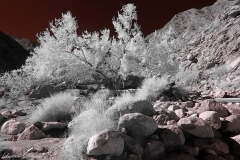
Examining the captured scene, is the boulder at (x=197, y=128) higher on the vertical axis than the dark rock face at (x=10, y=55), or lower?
lower

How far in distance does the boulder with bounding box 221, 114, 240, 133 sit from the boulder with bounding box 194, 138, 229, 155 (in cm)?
62

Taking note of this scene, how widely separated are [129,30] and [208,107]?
887 cm

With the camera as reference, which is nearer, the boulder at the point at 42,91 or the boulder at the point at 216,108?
the boulder at the point at 216,108

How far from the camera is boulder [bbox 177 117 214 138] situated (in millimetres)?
4805

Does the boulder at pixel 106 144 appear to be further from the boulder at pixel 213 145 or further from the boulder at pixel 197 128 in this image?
the boulder at pixel 213 145

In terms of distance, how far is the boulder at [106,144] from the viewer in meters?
3.69

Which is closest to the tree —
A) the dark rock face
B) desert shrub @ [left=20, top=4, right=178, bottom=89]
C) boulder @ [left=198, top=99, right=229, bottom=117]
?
desert shrub @ [left=20, top=4, right=178, bottom=89]

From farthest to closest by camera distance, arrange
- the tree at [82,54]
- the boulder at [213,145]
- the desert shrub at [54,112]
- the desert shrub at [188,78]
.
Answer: the desert shrub at [188,78]
the tree at [82,54]
the desert shrub at [54,112]
the boulder at [213,145]

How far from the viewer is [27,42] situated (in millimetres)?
43281

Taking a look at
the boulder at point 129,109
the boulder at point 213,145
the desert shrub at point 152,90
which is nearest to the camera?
the boulder at point 213,145

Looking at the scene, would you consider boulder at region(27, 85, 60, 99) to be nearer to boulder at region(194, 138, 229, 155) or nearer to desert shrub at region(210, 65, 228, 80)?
desert shrub at region(210, 65, 228, 80)

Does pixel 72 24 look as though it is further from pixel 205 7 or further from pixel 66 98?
pixel 205 7

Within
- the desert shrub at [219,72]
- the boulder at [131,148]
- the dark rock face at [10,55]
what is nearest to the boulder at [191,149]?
the boulder at [131,148]

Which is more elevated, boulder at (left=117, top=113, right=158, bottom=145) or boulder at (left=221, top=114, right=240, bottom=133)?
boulder at (left=117, top=113, right=158, bottom=145)
